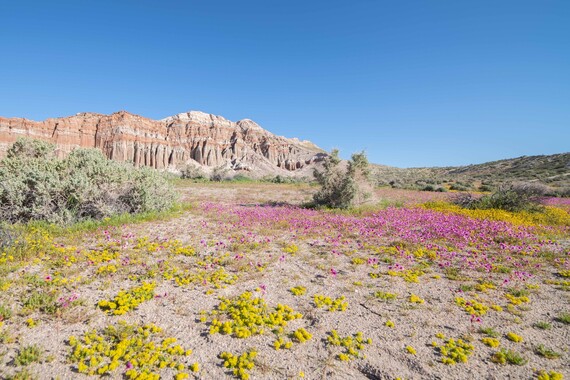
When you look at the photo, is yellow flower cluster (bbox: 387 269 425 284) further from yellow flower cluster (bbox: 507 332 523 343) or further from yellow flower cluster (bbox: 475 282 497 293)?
yellow flower cluster (bbox: 507 332 523 343)

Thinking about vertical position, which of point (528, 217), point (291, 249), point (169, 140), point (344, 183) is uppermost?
point (169, 140)

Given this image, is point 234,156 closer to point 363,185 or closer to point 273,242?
point 363,185

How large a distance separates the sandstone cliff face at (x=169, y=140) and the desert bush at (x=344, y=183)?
188 ft

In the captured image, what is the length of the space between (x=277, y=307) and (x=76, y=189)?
902cm

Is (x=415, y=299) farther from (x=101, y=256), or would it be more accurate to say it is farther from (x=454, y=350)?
(x=101, y=256)

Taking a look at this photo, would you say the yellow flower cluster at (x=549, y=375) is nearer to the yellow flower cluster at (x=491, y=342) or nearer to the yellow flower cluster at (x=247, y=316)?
the yellow flower cluster at (x=491, y=342)

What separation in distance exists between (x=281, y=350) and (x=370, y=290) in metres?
2.77

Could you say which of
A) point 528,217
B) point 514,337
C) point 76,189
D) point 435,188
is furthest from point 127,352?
point 435,188

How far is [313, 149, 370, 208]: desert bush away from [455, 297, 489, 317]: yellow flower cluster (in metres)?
10.2

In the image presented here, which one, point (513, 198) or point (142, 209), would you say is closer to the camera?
point (142, 209)

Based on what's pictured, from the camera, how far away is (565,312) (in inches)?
194

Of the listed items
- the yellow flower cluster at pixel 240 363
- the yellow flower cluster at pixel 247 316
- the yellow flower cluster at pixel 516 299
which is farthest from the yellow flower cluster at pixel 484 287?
the yellow flower cluster at pixel 240 363

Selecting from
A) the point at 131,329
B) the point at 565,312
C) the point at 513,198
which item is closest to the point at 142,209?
the point at 131,329

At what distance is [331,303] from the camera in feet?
16.7
